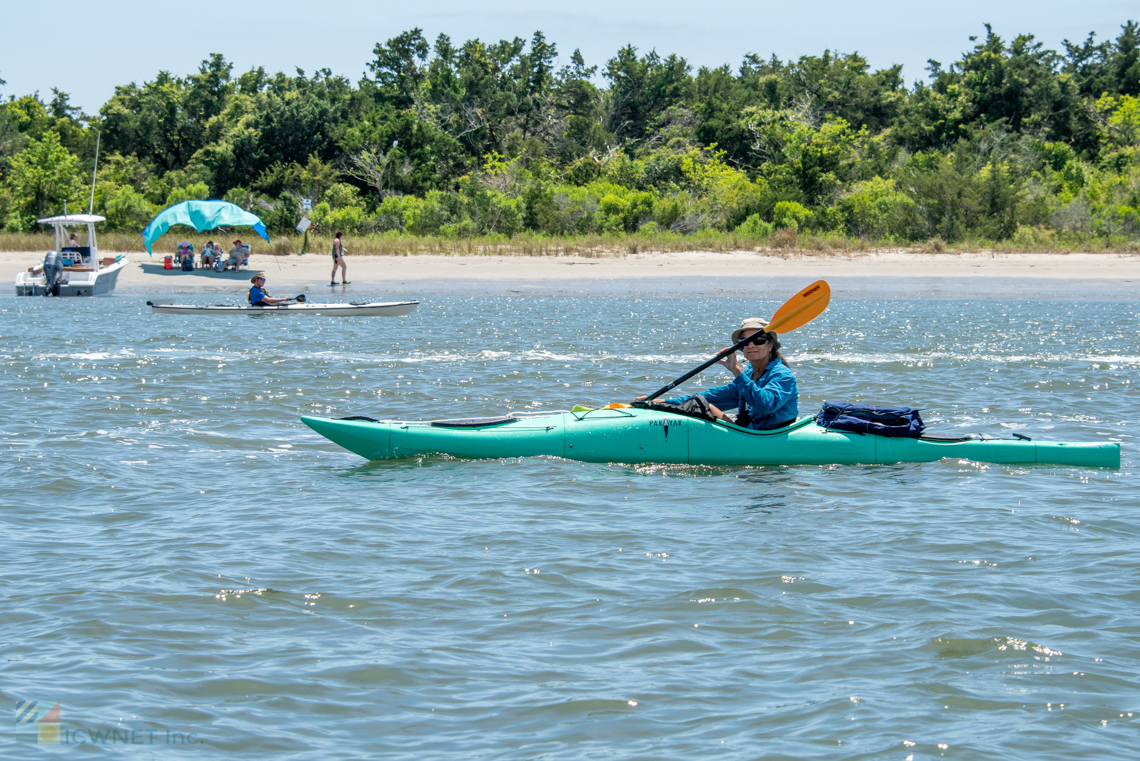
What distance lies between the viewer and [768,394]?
24.8 feet

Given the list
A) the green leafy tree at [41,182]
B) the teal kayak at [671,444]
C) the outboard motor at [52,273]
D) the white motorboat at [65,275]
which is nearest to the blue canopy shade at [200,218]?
the white motorboat at [65,275]

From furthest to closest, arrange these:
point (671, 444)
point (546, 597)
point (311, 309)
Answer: point (311, 309) → point (671, 444) → point (546, 597)

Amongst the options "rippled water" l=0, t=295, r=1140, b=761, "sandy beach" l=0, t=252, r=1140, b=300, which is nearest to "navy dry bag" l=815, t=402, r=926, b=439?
"rippled water" l=0, t=295, r=1140, b=761

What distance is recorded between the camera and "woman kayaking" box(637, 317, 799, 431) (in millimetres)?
7531

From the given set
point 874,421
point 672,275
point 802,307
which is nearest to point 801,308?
point 802,307

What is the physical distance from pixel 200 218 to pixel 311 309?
376 inches

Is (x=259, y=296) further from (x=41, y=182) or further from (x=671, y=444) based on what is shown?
(x=41, y=182)

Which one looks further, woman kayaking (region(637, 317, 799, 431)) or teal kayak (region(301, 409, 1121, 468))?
teal kayak (region(301, 409, 1121, 468))

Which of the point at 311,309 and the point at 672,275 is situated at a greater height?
the point at 672,275

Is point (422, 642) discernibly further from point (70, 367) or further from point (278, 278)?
point (278, 278)

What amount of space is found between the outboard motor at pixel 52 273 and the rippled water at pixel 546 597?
13.7 metres

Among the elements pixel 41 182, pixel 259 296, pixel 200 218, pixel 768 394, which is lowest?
pixel 768 394

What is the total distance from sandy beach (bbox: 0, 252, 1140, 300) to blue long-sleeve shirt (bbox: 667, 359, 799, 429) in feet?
53.1

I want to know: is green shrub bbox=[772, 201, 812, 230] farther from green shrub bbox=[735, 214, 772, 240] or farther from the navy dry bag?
the navy dry bag
